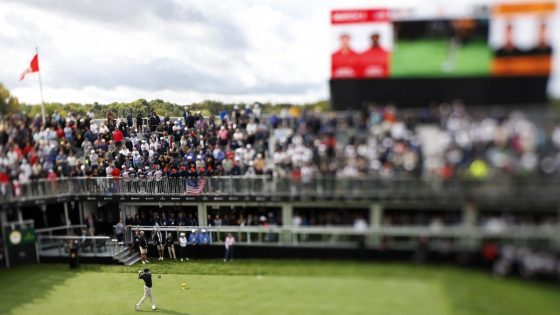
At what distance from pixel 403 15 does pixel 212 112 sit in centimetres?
345

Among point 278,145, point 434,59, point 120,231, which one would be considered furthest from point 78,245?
point 434,59

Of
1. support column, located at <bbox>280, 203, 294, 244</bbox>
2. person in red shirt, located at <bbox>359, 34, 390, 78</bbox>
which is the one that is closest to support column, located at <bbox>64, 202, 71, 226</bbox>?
support column, located at <bbox>280, 203, 294, 244</bbox>

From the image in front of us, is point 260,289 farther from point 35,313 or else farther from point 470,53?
point 470,53

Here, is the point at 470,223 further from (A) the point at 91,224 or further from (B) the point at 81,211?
(B) the point at 81,211

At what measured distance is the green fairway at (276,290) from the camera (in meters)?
5.73

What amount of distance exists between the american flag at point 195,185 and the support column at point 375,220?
2.83m

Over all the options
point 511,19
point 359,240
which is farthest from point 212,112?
point 511,19

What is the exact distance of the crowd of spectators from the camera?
5488 mm

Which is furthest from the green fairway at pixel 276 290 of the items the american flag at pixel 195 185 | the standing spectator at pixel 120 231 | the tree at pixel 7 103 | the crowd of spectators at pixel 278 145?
the tree at pixel 7 103

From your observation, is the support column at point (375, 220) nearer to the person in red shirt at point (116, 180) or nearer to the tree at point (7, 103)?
the person in red shirt at point (116, 180)

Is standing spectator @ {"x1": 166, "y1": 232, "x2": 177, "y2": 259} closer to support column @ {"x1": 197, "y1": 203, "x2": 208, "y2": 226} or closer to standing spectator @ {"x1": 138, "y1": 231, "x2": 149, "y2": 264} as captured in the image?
→ standing spectator @ {"x1": 138, "y1": 231, "x2": 149, "y2": 264}

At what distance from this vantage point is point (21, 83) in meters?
8.29

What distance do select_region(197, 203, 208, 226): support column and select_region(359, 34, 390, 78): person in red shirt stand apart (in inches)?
131

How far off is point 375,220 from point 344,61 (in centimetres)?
216
